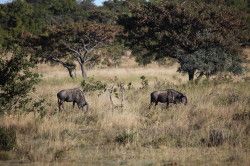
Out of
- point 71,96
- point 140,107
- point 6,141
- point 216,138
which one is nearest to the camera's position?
point 6,141

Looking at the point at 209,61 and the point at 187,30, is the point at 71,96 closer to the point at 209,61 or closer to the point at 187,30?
the point at 187,30

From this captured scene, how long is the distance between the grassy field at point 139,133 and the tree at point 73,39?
12.8m

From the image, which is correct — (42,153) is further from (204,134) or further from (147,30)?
(147,30)

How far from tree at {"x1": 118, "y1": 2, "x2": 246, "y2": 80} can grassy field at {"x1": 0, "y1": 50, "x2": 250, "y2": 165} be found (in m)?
5.64

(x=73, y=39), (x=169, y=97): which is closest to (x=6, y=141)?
(x=169, y=97)

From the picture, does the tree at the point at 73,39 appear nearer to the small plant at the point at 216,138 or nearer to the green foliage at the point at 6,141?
the green foliage at the point at 6,141

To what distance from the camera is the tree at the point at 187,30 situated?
25.2 m

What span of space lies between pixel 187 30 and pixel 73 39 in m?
10.5

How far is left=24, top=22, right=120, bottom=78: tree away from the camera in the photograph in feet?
106

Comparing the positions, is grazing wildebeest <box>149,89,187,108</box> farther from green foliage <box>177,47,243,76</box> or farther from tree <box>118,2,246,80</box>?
tree <box>118,2,246,80</box>

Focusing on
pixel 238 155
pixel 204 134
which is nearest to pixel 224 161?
pixel 238 155

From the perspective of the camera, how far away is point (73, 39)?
3341 centimetres

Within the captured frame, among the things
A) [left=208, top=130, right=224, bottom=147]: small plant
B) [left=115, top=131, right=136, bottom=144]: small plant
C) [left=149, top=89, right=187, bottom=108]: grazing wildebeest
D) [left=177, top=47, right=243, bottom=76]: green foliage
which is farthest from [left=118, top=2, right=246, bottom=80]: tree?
[left=115, top=131, right=136, bottom=144]: small plant

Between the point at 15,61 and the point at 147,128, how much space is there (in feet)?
17.6
